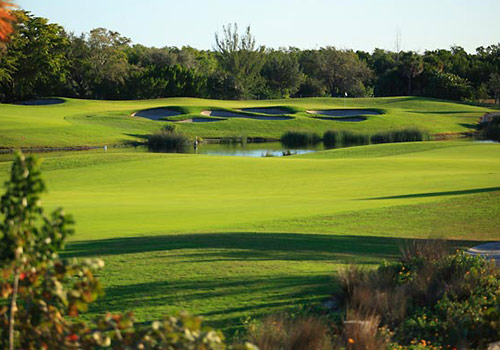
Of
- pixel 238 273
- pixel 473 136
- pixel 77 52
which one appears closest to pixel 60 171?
pixel 238 273

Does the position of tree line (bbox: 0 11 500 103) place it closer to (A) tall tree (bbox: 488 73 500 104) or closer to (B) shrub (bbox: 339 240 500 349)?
(A) tall tree (bbox: 488 73 500 104)

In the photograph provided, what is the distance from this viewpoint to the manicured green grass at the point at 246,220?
8255 mm

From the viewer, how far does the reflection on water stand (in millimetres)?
42847

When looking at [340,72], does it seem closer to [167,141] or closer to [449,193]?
[167,141]

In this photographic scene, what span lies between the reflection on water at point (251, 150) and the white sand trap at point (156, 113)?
1211 cm

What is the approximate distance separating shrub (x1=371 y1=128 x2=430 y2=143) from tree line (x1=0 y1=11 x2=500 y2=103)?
103 ft

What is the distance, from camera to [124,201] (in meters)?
18.5

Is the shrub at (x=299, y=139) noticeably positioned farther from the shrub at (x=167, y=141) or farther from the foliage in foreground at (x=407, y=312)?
the foliage in foreground at (x=407, y=312)

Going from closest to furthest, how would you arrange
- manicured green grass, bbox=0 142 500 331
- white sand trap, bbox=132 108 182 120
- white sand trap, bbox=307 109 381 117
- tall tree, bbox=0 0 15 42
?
tall tree, bbox=0 0 15 42 < manicured green grass, bbox=0 142 500 331 < white sand trap, bbox=132 108 182 120 < white sand trap, bbox=307 109 381 117

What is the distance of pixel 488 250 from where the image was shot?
11.5m

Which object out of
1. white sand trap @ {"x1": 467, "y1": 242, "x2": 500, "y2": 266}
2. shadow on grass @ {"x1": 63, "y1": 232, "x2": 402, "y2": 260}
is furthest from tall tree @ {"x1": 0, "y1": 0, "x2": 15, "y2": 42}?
white sand trap @ {"x1": 467, "y1": 242, "x2": 500, "y2": 266}

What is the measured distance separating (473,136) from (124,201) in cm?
4510

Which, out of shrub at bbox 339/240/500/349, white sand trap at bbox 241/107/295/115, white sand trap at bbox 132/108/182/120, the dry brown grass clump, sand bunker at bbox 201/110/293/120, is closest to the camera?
the dry brown grass clump

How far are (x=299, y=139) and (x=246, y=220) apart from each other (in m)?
37.7
